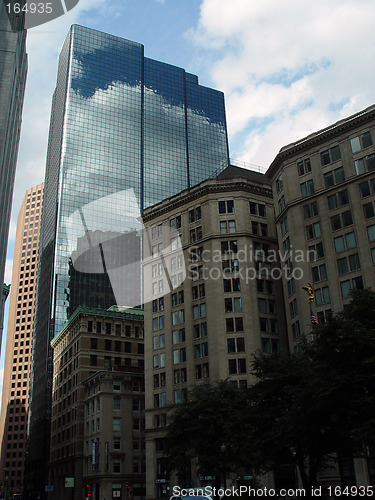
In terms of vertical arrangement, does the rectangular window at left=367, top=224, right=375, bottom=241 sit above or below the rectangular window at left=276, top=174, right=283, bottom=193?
below

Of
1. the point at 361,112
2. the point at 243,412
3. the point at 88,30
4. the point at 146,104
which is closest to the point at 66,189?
the point at 146,104

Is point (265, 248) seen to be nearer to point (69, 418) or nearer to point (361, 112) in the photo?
point (361, 112)

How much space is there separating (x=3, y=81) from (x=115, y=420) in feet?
175

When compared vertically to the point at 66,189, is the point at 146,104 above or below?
above

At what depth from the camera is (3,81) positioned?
2704 inches

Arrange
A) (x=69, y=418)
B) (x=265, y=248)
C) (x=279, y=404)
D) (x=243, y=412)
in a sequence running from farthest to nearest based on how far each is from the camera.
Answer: (x=69, y=418), (x=265, y=248), (x=243, y=412), (x=279, y=404)

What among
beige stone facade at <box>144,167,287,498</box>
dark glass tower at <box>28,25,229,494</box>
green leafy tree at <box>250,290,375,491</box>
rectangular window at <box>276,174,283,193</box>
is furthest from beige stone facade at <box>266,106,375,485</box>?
dark glass tower at <box>28,25,229,494</box>

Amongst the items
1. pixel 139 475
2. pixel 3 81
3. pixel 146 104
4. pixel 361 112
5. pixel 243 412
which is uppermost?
pixel 146 104

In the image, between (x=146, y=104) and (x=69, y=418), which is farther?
(x=146, y=104)

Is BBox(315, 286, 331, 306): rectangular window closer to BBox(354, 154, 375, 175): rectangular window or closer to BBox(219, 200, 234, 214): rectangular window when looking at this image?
BBox(354, 154, 375, 175): rectangular window

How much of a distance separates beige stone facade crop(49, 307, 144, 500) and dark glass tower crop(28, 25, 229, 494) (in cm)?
3172

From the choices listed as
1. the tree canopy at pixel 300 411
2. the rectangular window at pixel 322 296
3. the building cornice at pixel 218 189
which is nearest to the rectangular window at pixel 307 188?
the rectangular window at pixel 322 296

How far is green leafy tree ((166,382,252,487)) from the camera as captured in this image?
4269 cm

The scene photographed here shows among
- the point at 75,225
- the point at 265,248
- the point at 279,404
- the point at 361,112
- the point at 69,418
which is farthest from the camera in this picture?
the point at 75,225
